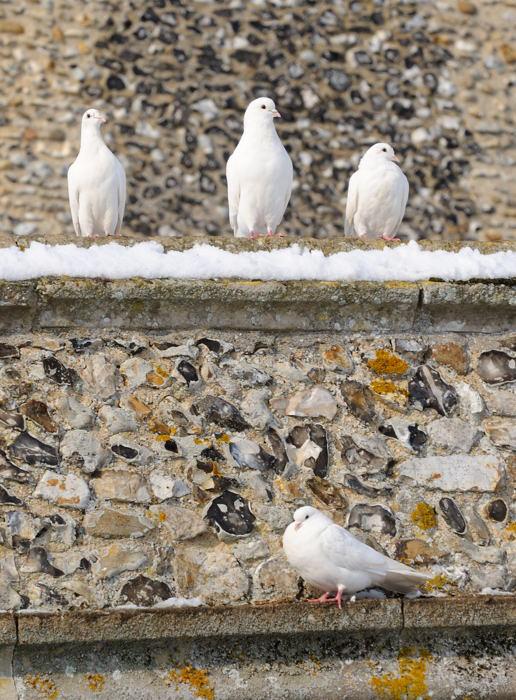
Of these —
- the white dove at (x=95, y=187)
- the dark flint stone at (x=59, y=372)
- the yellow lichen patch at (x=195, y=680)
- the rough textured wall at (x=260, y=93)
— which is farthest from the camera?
the rough textured wall at (x=260, y=93)

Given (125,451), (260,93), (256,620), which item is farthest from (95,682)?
(260,93)

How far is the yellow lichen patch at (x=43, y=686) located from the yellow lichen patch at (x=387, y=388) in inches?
67.7

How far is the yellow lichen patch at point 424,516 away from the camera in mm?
5523

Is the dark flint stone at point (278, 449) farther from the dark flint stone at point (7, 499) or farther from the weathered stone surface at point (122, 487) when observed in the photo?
the dark flint stone at point (7, 499)

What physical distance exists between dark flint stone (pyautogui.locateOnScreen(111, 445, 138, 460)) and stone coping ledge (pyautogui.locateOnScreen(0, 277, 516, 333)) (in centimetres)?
53

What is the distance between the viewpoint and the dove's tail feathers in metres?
5.11

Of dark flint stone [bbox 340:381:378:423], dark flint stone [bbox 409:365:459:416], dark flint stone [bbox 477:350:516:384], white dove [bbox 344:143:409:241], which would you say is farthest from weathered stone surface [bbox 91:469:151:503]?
white dove [bbox 344:143:409:241]

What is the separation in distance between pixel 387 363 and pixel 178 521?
3.61 ft

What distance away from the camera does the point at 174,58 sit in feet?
47.5

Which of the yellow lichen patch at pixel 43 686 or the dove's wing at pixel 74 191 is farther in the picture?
the dove's wing at pixel 74 191

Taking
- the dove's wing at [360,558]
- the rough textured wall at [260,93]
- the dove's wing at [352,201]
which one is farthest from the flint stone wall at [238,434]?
the rough textured wall at [260,93]

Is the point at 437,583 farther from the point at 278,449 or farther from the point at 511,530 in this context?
the point at 278,449

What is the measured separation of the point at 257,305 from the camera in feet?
19.2

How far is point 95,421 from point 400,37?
1018 centimetres
